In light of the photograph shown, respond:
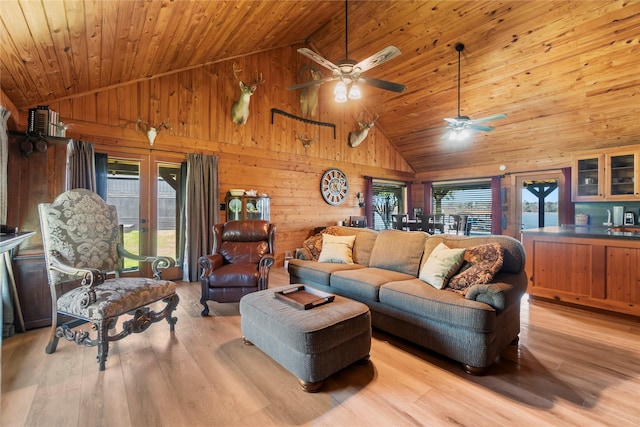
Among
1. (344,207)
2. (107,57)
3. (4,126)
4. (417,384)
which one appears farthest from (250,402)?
(344,207)

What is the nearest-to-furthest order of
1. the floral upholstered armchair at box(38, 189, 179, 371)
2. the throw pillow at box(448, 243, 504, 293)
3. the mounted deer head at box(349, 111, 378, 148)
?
the floral upholstered armchair at box(38, 189, 179, 371) < the throw pillow at box(448, 243, 504, 293) < the mounted deer head at box(349, 111, 378, 148)

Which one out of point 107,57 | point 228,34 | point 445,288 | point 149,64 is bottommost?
point 445,288

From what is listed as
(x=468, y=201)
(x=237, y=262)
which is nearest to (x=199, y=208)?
(x=237, y=262)

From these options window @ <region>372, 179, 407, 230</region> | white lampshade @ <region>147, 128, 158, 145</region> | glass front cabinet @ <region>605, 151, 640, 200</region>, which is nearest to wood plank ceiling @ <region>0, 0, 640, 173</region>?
glass front cabinet @ <region>605, 151, 640, 200</region>

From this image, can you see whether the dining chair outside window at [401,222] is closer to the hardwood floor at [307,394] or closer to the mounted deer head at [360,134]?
the mounted deer head at [360,134]

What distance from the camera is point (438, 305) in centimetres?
215

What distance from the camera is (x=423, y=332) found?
2.28 metres

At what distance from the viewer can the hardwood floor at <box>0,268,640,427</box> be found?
1.61 m

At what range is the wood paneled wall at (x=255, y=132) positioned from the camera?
4109mm

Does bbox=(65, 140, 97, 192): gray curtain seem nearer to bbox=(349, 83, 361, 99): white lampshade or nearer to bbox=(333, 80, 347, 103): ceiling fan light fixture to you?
bbox=(333, 80, 347, 103): ceiling fan light fixture

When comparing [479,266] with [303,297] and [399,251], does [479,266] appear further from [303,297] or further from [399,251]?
[303,297]

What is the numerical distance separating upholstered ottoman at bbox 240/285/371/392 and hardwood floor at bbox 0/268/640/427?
13 centimetres

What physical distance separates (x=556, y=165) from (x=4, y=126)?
8712 millimetres

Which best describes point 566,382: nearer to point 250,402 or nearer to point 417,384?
point 417,384
